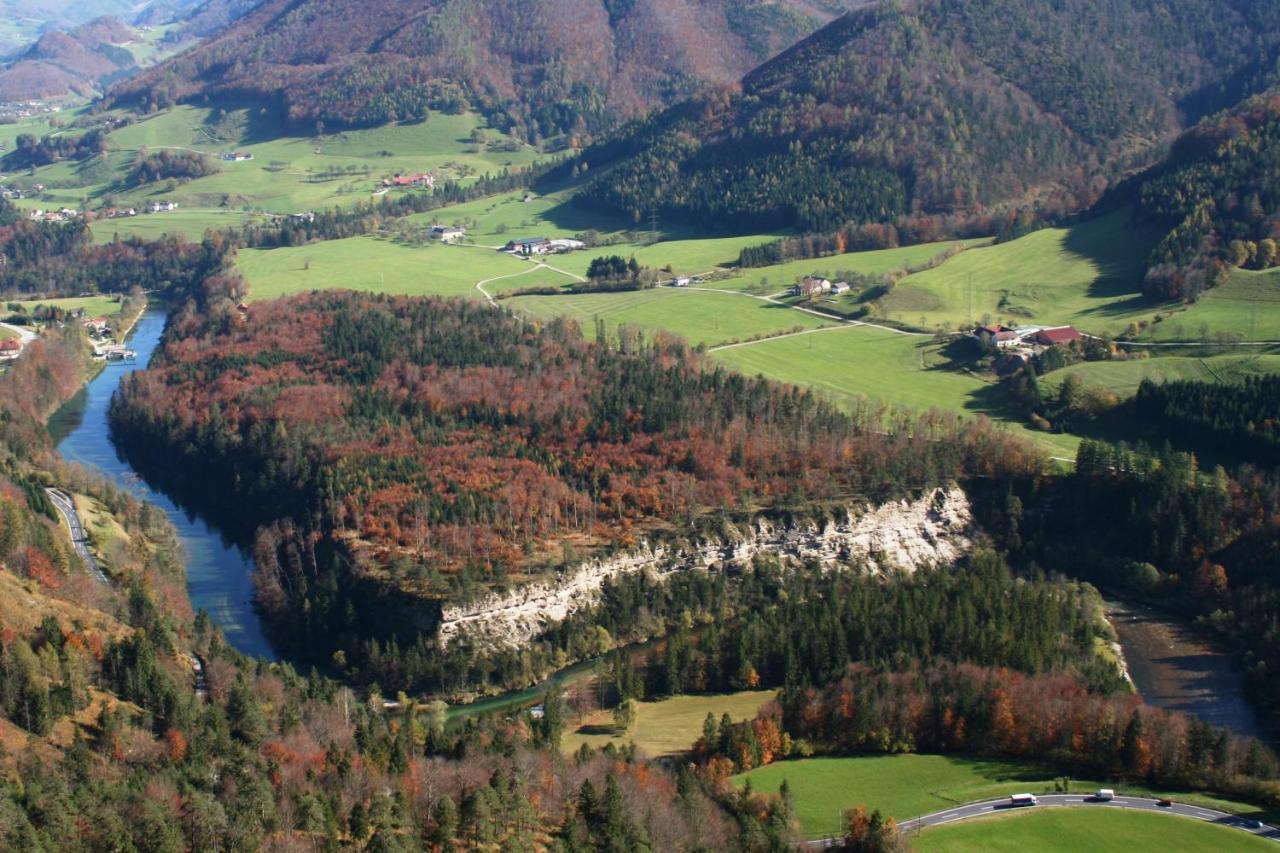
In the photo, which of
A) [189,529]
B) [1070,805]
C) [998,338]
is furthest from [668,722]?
[998,338]

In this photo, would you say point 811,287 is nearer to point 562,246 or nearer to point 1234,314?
point 1234,314

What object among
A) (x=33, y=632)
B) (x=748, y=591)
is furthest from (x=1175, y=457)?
(x=33, y=632)

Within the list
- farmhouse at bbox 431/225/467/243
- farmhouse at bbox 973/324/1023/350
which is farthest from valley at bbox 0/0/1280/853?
farmhouse at bbox 431/225/467/243

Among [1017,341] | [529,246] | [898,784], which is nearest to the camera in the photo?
[898,784]

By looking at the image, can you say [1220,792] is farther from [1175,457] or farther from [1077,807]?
[1175,457]

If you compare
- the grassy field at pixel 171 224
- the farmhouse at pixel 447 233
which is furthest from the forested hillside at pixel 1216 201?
the grassy field at pixel 171 224

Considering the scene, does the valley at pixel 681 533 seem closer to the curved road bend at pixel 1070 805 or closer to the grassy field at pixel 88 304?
the curved road bend at pixel 1070 805

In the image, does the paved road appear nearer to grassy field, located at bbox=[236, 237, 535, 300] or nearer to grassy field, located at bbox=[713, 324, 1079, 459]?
grassy field, located at bbox=[713, 324, 1079, 459]
